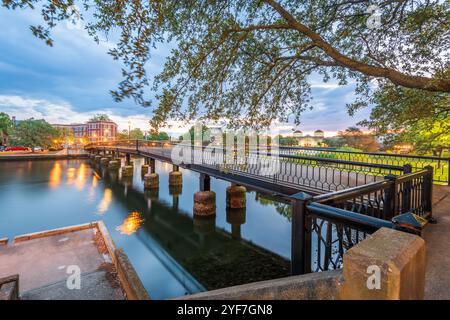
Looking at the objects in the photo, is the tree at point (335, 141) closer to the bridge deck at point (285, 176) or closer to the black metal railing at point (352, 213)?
the bridge deck at point (285, 176)

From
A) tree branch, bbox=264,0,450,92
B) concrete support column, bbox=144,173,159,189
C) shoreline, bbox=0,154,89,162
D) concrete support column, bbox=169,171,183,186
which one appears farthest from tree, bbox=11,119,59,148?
tree branch, bbox=264,0,450,92

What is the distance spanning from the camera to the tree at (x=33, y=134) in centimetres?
5988

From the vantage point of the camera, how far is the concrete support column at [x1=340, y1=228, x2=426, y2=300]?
142cm

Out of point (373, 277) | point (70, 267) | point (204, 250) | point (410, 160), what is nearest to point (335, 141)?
point (410, 160)

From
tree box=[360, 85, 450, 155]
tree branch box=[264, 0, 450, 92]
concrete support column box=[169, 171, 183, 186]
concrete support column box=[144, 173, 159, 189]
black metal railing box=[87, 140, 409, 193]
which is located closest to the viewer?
tree branch box=[264, 0, 450, 92]

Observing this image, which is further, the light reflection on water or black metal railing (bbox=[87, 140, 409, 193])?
the light reflection on water

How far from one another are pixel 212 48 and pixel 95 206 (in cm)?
1824

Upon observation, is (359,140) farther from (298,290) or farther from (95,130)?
(95,130)

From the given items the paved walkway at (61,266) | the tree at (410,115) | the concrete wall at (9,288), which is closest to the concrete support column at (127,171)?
the paved walkway at (61,266)

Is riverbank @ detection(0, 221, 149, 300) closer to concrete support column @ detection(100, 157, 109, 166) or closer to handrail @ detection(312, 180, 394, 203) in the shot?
handrail @ detection(312, 180, 394, 203)

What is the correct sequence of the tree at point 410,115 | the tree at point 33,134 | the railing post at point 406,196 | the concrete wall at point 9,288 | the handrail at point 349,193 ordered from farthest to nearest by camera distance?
the tree at point 33,134 → the tree at point 410,115 → the concrete wall at point 9,288 → the railing post at point 406,196 → the handrail at point 349,193

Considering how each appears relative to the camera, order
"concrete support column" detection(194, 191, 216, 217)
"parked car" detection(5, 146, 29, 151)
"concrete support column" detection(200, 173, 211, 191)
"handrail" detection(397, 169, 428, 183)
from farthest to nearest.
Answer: "parked car" detection(5, 146, 29, 151) → "concrete support column" detection(200, 173, 211, 191) → "concrete support column" detection(194, 191, 216, 217) → "handrail" detection(397, 169, 428, 183)

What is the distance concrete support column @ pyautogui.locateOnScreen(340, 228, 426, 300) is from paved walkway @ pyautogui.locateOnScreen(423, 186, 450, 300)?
123cm

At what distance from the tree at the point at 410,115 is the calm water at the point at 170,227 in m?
7.14
